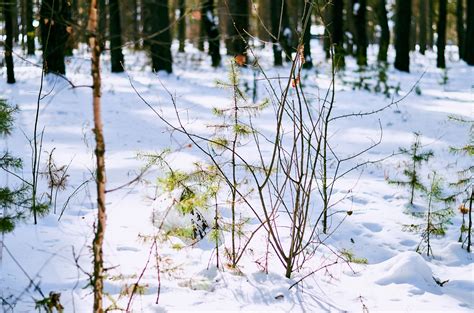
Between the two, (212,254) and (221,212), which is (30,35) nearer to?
(221,212)

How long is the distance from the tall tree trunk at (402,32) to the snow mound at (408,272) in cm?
1126

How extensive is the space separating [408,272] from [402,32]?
11.5 m

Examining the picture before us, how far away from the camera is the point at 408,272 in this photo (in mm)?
3701

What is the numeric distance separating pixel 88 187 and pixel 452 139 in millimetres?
5177

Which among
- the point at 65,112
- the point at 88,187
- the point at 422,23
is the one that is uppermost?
Result: the point at 422,23

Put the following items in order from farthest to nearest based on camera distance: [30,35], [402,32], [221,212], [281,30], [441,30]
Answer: [441,30], [281,30], [402,32], [30,35], [221,212]

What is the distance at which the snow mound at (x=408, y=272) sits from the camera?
3.66 meters

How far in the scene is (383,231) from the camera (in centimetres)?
464

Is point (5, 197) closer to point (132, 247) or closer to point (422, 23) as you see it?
point (132, 247)

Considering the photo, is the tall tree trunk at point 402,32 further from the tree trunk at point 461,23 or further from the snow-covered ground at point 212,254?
the tree trunk at point 461,23

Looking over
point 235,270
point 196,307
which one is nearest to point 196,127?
point 235,270

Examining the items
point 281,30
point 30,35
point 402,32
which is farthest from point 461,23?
point 30,35

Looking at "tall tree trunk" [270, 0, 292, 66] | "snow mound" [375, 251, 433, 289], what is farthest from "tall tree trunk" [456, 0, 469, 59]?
"snow mound" [375, 251, 433, 289]

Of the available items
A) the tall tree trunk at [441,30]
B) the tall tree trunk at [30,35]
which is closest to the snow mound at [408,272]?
the tall tree trunk at [30,35]
